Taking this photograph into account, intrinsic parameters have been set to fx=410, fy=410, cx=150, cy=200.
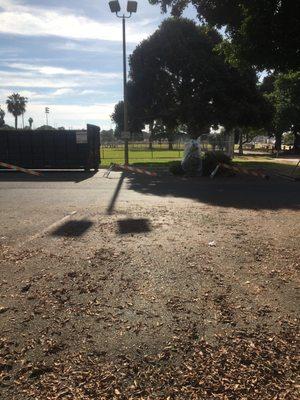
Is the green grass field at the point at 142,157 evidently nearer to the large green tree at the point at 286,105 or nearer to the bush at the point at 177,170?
the bush at the point at 177,170

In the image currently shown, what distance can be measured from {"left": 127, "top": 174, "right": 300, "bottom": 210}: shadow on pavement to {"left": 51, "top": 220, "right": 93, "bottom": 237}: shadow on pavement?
411cm

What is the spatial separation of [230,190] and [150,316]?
10808mm

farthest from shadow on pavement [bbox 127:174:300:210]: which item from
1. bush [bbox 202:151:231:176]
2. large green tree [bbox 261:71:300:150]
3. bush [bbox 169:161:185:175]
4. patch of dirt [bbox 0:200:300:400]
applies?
large green tree [bbox 261:71:300:150]

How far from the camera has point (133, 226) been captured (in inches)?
329

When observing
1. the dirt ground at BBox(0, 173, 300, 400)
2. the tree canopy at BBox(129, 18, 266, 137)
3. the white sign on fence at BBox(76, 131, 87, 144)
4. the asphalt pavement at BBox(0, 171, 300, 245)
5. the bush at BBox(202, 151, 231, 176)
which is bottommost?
the asphalt pavement at BBox(0, 171, 300, 245)

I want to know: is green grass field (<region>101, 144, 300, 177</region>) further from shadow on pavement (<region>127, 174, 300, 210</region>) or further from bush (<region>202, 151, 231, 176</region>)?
shadow on pavement (<region>127, 174, 300, 210</region>)

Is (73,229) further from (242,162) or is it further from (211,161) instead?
(242,162)

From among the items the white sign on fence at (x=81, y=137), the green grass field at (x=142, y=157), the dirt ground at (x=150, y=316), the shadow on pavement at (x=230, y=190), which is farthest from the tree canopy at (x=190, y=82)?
the dirt ground at (x=150, y=316)

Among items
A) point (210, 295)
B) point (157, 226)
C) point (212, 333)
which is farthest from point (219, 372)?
point (157, 226)

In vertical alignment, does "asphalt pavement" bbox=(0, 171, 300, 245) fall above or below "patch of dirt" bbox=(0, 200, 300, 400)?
below

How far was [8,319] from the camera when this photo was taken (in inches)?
156

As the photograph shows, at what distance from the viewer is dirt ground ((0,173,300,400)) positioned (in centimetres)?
292

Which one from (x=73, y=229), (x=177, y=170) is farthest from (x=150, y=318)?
(x=177, y=170)

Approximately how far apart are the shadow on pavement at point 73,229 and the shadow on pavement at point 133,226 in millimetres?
688
